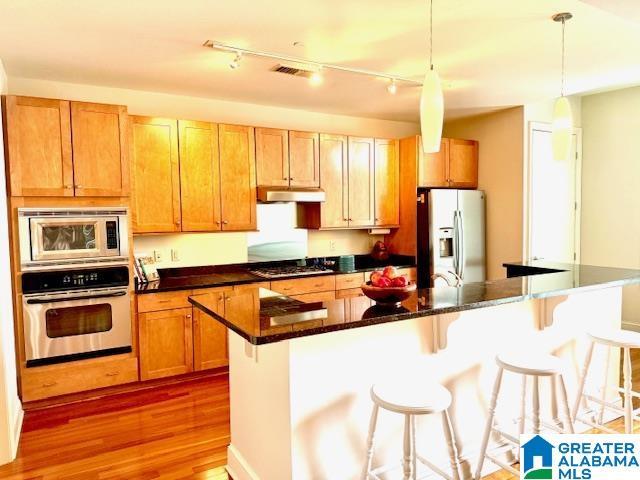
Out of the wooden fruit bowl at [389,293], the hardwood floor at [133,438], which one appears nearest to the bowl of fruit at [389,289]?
the wooden fruit bowl at [389,293]

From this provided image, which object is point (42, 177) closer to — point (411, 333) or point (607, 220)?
point (411, 333)

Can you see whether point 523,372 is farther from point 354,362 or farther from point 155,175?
point 155,175

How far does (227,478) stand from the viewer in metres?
2.37

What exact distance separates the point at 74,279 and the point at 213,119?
6.34ft

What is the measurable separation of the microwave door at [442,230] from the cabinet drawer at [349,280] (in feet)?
2.66

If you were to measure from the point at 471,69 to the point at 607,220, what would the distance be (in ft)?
9.03

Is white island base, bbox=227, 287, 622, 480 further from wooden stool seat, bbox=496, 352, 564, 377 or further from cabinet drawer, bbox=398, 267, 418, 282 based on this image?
cabinet drawer, bbox=398, 267, 418, 282

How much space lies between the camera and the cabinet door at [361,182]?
4.77m

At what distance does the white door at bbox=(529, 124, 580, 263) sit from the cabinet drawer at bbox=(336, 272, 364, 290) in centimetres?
189

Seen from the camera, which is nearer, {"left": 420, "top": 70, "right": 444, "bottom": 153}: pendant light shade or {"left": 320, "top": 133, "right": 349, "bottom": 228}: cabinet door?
{"left": 420, "top": 70, "right": 444, "bottom": 153}: pendant light shade

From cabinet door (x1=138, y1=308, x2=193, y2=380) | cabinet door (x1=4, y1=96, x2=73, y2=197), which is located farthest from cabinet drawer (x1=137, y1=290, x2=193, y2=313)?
cabinet door (x1=4, y1=96, x2=73, y2=197)

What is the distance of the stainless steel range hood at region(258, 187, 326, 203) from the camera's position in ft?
13.6

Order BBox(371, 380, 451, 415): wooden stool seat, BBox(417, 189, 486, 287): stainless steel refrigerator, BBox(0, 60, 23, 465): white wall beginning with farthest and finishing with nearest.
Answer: BBox(417, 189, 486, 287): stainless steel refrigerator → BBox(0, 60, 23, 465): white wall → BBox(371, 380, 451, 415): wooden stool seat

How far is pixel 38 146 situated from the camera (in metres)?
3.24
